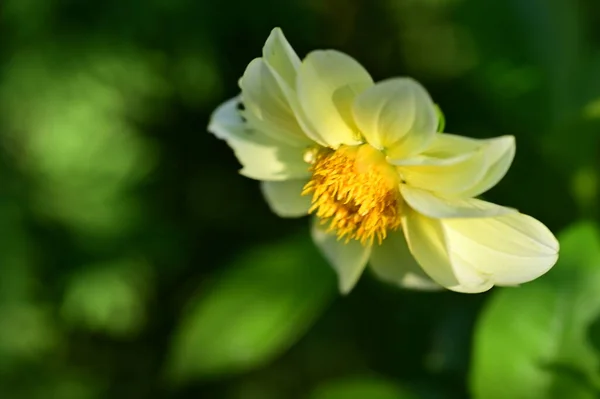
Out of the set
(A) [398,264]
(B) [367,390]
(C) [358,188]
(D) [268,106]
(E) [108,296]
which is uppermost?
(D) [268,106]

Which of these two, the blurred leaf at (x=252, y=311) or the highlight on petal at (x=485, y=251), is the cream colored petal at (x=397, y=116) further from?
the blurred leaf at (x=252, y=311)

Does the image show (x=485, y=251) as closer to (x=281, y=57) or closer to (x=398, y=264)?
(x=398, y=264)

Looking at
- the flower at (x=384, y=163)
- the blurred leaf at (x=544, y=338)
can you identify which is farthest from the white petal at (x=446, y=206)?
the blurred leaf at (x=544, y=338)

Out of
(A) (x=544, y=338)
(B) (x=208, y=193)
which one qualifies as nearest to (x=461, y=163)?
(A) (x=544, y=338)

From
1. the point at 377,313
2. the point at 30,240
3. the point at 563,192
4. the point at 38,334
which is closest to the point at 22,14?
the point at 30,240

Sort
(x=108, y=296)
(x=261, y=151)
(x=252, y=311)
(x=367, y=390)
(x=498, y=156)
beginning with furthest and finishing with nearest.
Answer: (x=108, y=296)
(x=252, y=311)
(x=367, y=390)
(x=261, y=151)
(x=498, y=156)

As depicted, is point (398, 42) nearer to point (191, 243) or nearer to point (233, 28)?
point (233, 28)
